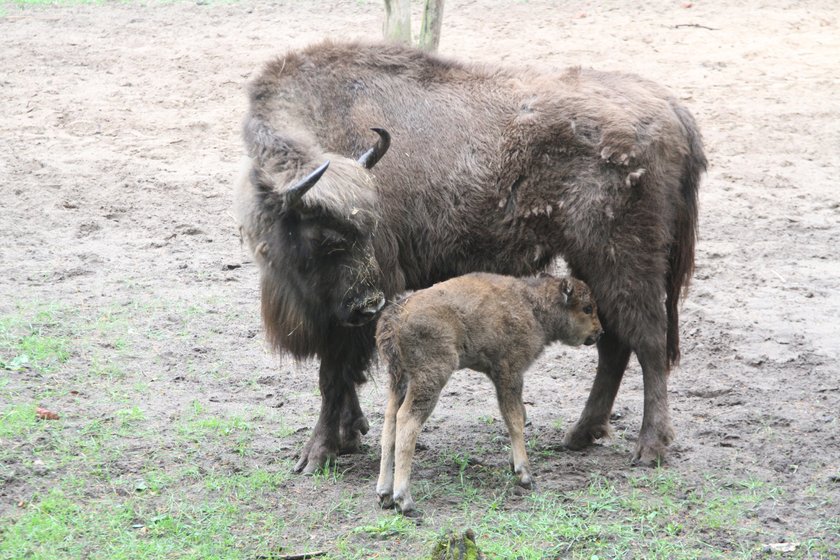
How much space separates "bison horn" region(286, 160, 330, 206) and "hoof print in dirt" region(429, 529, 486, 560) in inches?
73.6

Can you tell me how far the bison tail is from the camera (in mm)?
5766

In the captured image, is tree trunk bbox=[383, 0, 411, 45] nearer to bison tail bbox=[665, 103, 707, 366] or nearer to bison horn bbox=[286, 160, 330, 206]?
bison tail bbox=[665, 103, 707, 366]

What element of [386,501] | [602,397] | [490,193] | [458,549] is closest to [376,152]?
[490,193]

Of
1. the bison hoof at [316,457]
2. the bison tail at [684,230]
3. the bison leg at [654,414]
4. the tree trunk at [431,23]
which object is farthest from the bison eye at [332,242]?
the tree trunk at [431,23]

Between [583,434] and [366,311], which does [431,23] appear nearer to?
[583,434]

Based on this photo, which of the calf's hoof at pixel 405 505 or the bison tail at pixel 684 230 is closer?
the calf's hoof at pixel 405 505

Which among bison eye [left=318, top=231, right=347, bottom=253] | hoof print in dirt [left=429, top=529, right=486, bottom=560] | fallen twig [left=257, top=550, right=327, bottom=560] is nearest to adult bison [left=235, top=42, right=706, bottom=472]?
bison eye [left=318, top=231, right=347, bottom=253]

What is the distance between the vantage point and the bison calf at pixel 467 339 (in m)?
4.84

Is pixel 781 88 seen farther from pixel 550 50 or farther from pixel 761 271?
pixel 761 271

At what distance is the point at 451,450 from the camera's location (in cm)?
570

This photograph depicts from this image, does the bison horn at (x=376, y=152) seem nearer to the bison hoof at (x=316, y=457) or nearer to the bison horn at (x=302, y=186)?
the bison horn at (x=302, y=186)

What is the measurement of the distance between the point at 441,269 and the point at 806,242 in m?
4.34

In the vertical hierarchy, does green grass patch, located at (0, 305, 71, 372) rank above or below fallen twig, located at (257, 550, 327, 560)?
below

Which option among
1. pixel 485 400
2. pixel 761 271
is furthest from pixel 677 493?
pixel 761 271
